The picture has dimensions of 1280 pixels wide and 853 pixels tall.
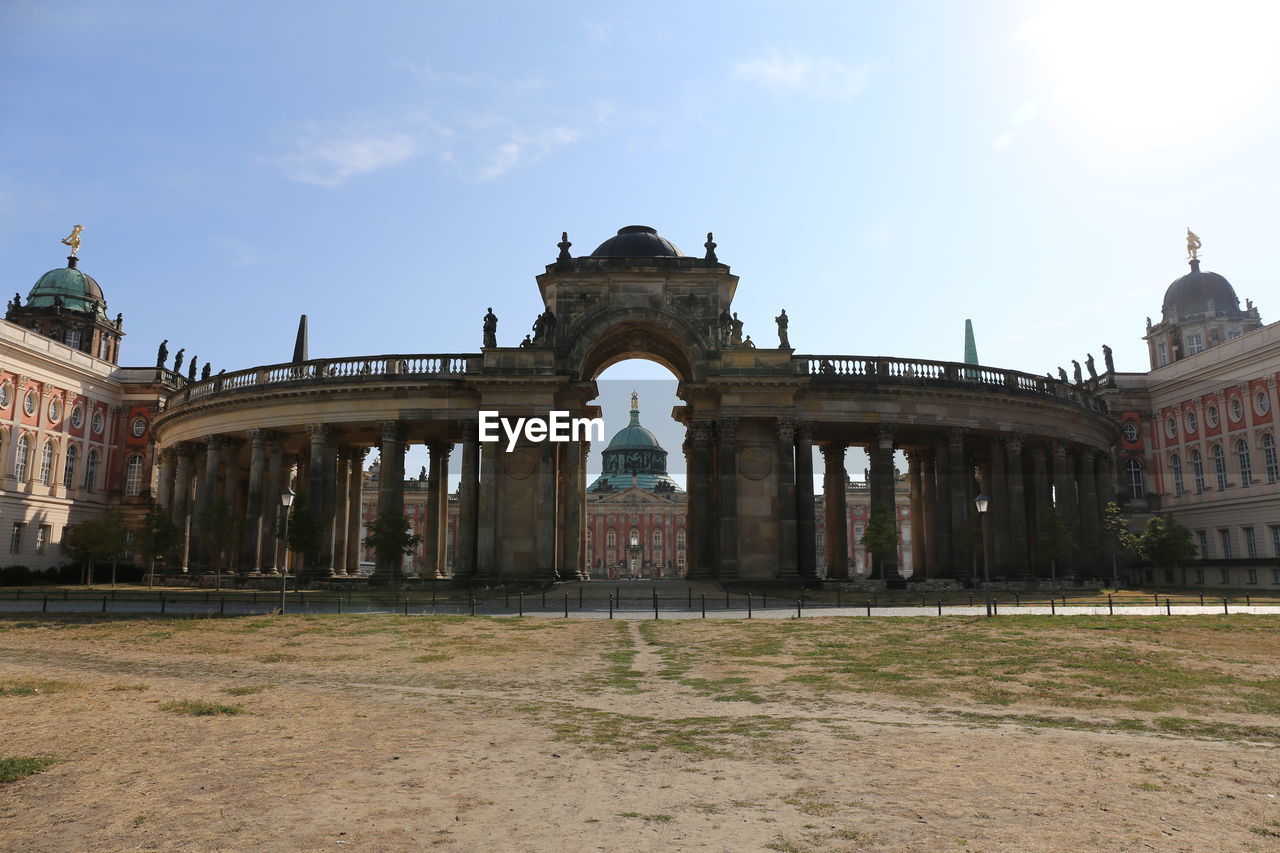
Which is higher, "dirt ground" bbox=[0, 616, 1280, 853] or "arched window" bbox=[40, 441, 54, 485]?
"arched window" bbox=[40, 441, 54, 485]

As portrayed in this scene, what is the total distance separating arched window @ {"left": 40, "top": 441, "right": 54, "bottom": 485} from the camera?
68375mm

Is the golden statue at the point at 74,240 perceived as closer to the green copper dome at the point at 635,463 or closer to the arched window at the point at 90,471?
the arched window at the point at 90,471

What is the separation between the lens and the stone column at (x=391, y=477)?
1960 inches

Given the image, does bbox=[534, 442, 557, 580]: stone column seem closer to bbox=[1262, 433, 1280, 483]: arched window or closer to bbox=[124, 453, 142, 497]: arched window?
bbox=[124, 453, 142, 497]: arched window

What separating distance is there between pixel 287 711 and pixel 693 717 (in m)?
7.02

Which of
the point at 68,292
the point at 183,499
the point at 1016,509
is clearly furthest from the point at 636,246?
the point at 68,292

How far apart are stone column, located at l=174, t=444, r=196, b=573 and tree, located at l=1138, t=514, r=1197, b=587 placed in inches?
2648

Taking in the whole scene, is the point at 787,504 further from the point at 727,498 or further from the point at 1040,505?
the point at 1040,505

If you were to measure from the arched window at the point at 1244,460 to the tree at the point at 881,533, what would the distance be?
36.4 metres

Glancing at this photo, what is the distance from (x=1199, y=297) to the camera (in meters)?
89.8

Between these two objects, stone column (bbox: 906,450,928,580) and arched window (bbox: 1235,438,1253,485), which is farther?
arched window (bbox: 1235,438,1253,485)

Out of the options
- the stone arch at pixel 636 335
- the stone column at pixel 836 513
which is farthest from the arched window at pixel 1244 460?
the stone arch at pixel 636 335

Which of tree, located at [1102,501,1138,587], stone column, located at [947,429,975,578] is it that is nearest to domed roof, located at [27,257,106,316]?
stone column, located at [947,429,975,578]

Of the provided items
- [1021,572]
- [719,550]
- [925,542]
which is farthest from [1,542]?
[1021,572]
